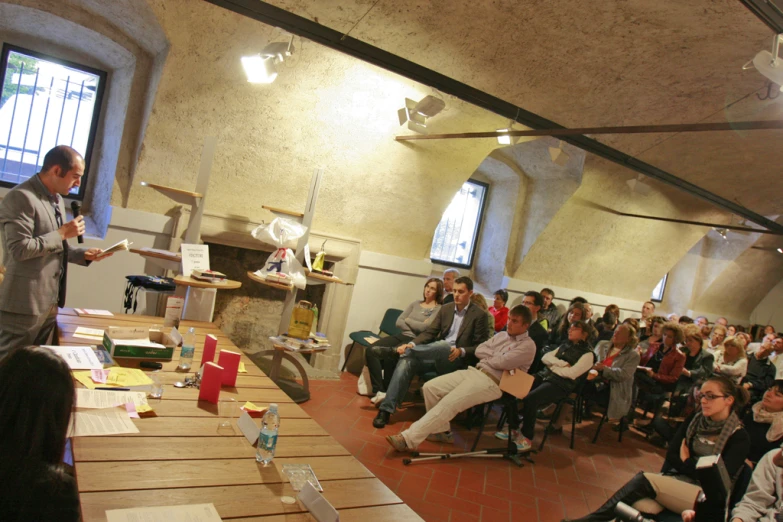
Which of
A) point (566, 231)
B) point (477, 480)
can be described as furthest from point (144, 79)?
point (566, 231)

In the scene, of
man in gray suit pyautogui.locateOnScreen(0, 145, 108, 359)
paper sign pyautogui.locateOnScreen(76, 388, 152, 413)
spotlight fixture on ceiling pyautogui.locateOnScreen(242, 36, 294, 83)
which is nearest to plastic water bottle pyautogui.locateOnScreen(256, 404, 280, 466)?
paper sign pyautogui.locateOnScreen(76, 388, 152, 413)

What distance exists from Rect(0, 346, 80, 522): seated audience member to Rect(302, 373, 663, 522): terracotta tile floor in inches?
96.1

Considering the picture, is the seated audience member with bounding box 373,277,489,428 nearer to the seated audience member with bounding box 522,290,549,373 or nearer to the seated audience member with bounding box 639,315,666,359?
the seated audience member with bounding box 522,290,549,373

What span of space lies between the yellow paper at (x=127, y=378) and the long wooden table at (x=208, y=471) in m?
0.12

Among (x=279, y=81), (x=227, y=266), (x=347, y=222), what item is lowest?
(x=227, y=266)

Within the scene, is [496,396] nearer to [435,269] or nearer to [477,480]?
[477,480]

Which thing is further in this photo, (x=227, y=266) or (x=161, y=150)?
(x=227, y=266)

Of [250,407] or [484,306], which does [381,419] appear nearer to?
[484,306]

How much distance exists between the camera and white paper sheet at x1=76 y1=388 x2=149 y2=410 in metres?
2.01

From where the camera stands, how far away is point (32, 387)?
1.26m

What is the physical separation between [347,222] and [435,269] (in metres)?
2.53

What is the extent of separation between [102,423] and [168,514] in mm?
629

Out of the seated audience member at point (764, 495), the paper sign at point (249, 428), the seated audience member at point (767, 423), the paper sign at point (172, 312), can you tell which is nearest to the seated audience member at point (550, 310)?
the seated audience member at point (767, 423)

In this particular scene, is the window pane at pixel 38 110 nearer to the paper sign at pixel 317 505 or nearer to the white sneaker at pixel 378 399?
the white sneaker at pixel 378 399
